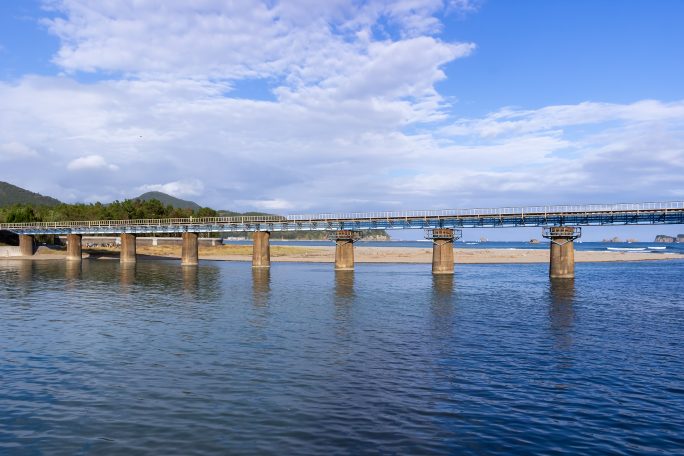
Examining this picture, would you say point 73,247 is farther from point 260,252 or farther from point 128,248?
point 260,252

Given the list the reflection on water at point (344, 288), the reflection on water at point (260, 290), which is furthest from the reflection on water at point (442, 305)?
the reflection on water at point (260, 290)

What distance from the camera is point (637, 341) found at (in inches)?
1213

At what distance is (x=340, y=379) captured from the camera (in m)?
22.1

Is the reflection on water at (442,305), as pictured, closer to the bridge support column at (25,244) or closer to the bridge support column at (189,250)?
the bridge support column at (189,250)

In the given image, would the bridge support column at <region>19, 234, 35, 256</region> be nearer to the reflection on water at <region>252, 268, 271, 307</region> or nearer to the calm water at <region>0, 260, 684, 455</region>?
the reflection on water at <region>252, 268, 271, 307</region>

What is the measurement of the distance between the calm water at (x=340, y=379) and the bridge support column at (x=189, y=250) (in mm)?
63731

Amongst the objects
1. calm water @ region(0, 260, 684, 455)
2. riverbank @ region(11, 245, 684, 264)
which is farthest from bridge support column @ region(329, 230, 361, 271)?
calm water @ region(0, 260, 684, 455)

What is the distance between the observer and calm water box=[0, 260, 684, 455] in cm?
1588

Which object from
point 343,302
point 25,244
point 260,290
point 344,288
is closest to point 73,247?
point 25,244

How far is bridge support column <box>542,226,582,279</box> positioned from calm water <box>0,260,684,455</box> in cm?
3181

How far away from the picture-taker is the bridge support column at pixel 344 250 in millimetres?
92938

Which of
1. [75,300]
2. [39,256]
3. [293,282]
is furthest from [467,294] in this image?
[39,256]

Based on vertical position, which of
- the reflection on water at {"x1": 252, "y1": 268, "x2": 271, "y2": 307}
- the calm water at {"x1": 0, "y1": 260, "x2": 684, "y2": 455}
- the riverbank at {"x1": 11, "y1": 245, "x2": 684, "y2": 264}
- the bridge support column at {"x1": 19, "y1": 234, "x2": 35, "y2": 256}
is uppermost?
the bridge support column at {"x1": 19, "y1": 234, "x2": 35, "y2": 256}

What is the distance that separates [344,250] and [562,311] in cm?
5378
